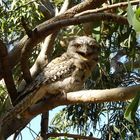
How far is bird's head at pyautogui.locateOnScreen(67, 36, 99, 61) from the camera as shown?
2.78 metres

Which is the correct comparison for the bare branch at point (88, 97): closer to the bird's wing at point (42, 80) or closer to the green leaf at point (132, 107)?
the bird's wing at point (42, 80)

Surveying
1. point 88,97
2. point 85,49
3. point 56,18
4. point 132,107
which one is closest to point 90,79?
point 85,49

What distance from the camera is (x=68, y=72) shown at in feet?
8.90

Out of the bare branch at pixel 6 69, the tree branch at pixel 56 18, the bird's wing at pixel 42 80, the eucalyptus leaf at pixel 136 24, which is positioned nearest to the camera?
the eucalyptus leaf at pixel 136 24

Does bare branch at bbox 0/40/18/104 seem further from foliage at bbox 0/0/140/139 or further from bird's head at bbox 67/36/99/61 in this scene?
foliage at bbox 0/0/140/139

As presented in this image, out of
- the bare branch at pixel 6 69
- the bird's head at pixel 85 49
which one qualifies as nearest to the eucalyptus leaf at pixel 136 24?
the bare branch at pixel 6 69

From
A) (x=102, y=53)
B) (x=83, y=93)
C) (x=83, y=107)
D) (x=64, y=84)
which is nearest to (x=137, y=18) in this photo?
(x=83, y=93)

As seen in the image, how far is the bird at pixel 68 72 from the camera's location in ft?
7.96

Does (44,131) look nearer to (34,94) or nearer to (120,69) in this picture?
(34,94)

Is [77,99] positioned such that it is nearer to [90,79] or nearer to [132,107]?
[132,107]

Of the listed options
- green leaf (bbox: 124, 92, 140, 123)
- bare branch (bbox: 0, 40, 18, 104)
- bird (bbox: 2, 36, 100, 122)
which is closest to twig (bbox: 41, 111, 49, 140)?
bird (bbox: 2, 36, 100, 122)

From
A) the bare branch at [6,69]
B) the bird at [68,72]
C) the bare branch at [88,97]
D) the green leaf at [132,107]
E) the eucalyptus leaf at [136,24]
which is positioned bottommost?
the green leaf at [132,107]

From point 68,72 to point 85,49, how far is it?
0.68ft

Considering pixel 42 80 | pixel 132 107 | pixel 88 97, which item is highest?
pixel 42 80
